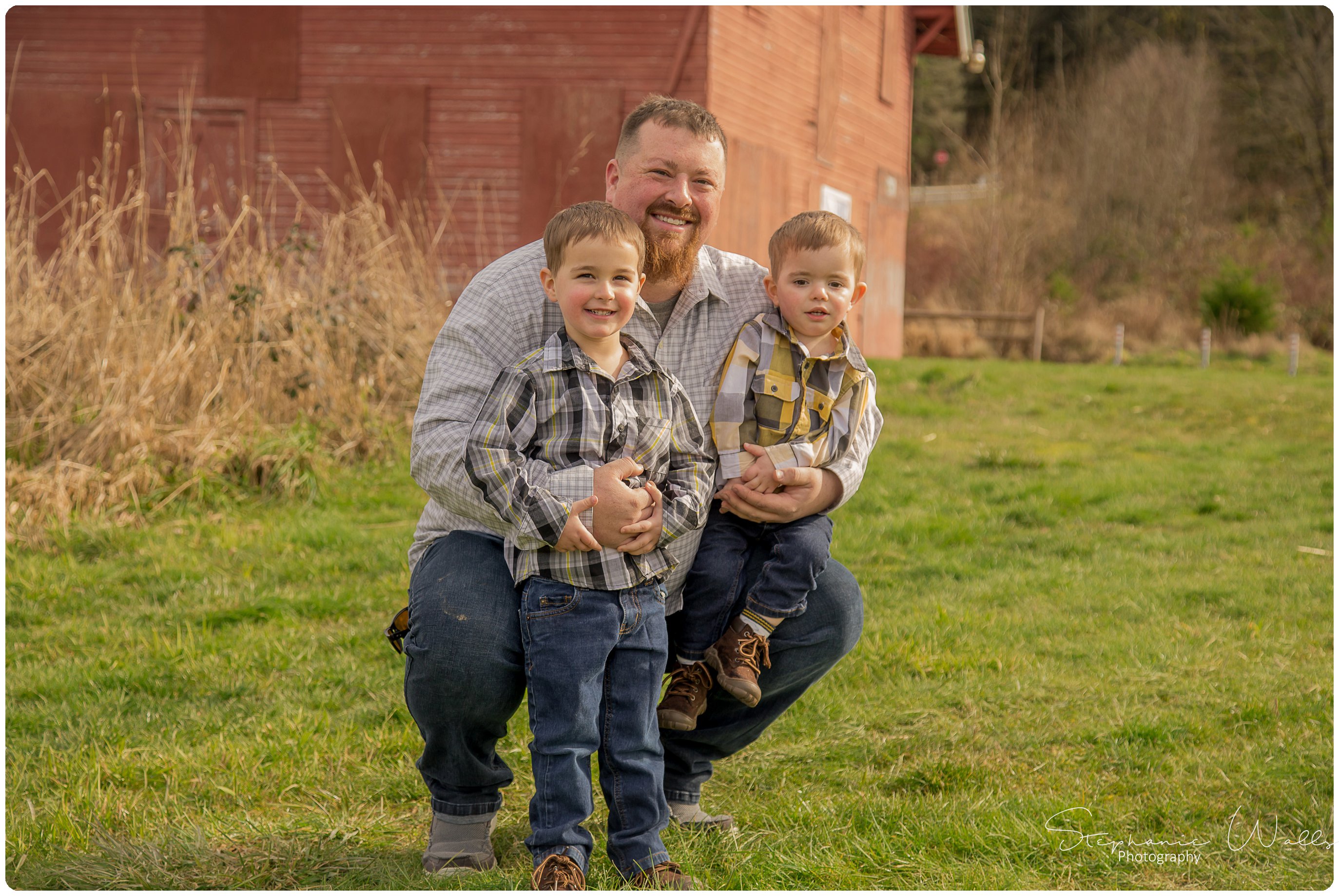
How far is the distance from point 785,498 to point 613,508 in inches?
19.8

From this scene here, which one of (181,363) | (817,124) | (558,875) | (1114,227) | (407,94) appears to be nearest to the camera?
(558,875)

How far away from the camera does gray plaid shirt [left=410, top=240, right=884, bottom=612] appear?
2617 mm

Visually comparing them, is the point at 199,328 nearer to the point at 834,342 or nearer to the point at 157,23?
the point at 834,342

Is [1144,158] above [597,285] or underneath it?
above

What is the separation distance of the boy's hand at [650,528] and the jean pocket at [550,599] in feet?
0.47

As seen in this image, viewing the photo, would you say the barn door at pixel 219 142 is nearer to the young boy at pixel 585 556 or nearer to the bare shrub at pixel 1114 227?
the young boy at pixel 585 556

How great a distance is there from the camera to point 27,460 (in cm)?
605

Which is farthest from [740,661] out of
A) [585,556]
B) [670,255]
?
[670,255]

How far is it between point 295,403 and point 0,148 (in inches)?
150

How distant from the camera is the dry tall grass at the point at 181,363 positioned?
6.07 meters

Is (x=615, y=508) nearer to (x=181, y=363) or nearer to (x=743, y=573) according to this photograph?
(x=743, y=573)

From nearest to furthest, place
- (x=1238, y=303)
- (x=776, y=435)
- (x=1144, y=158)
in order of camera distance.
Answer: (x=776, y=435) → (x=1238, y=303) → (x=1144, y=158)

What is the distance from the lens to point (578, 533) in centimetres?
242
